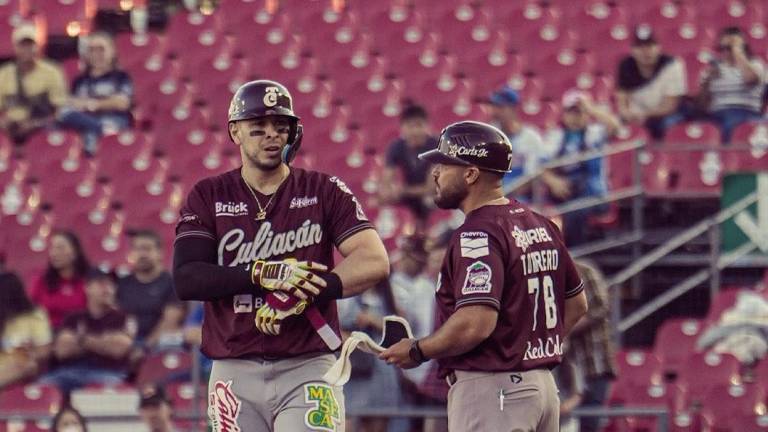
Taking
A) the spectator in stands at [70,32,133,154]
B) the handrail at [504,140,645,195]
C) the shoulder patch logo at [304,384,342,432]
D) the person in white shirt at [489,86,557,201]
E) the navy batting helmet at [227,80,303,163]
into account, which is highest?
the spectator in stands at [70,32,133,154]

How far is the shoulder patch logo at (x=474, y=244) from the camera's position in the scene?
604cm

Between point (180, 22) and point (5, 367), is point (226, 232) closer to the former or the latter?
point (5, 367)

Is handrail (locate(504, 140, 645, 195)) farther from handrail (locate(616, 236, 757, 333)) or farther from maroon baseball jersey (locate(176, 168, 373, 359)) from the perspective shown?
maroon baseball jersey (locate(176, 168, 373, 359))

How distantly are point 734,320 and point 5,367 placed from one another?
15.6 feet

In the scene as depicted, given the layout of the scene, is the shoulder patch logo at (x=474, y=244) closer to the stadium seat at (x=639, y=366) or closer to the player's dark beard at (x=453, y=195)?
the player's dark beard at (x=453, y=195)

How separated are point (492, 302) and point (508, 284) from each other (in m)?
0.17

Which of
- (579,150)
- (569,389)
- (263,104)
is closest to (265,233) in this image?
(263,104)

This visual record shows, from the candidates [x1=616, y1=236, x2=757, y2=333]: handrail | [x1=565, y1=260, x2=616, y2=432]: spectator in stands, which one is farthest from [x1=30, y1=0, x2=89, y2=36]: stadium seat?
[x1=565, y1=260, x2=616, y2=432]: spectator in stands

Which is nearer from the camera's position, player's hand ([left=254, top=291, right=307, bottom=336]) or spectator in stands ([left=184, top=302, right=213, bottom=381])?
player's hand ([left=254, top=291, right=307, bottom=336])

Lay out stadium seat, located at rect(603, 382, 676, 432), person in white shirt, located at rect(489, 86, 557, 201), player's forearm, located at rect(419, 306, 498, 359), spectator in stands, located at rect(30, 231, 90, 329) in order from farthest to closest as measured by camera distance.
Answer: person in white shirt, located at rect(489, 86, 557, 201)
spectator in stands, located at rect(30, 231, 90, 329)
stadium seat, located at rect(603, 382, 676, 432)
player's forearm, located at rect(419, 306, 498, 359)

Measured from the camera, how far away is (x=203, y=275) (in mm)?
5973

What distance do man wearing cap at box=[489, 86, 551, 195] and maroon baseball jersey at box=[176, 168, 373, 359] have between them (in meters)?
6.77

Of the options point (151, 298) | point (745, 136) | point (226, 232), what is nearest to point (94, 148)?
point (151, 298)

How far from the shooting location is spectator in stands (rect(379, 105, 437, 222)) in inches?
500
